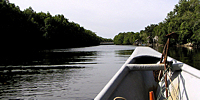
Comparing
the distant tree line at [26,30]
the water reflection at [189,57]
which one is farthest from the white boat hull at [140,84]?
the distant tree line at [26,30]

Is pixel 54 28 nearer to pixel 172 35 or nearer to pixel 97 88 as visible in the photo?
pixel 97 88

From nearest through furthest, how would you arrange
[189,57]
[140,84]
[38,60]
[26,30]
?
[140,84]
[38,60]
[189,57]
[26,30]

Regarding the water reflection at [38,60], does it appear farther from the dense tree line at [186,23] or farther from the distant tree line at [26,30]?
the dense tree line at [186,23]

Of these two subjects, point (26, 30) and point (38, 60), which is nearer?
point (38, 60)

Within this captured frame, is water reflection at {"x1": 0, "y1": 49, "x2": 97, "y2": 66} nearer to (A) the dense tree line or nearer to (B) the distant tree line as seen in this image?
(B) the distant tree line

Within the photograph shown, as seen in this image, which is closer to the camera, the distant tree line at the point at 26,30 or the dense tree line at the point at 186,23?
the distant tree line at the point at 26,30

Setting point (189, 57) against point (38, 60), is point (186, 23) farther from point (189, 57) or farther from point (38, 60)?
point (38, 60)

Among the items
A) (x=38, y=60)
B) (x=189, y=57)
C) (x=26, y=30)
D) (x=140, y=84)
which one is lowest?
(x=189, y=57)

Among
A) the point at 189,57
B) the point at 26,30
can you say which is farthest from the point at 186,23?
the point at 26,30

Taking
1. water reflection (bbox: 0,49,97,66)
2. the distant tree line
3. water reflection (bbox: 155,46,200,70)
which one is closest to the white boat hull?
water reflection (bbox: 155,46,200,70)

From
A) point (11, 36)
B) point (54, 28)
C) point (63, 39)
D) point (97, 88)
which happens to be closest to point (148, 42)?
point (63, 39)

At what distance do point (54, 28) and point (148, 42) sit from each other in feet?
223

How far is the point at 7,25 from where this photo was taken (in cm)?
4572

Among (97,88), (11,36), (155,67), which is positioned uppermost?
(11,36)
